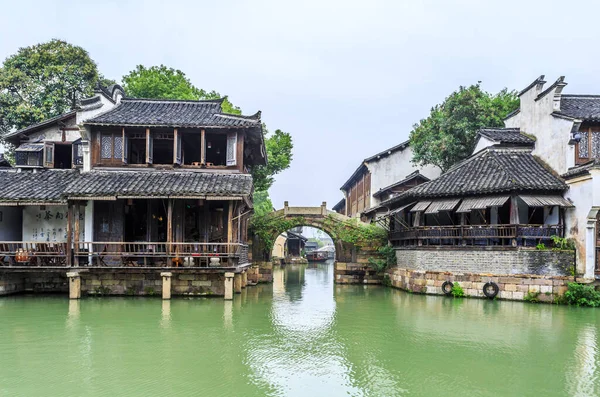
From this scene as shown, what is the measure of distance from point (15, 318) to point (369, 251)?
637 inches

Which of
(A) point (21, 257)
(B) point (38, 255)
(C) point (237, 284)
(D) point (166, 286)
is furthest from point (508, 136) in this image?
(A) point (21, 257)

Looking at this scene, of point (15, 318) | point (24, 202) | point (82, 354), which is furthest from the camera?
point (24, 202)

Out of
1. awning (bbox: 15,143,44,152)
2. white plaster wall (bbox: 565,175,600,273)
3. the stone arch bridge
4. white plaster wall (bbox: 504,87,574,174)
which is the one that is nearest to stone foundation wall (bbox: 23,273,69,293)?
awning (bbox: 15,143,44,152)

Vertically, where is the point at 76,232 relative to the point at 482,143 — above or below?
below

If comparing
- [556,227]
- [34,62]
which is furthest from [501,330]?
[34,62]

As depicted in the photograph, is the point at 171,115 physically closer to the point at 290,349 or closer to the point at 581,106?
the point at 290,349

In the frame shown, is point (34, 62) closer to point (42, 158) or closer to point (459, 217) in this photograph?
point (42, 158)

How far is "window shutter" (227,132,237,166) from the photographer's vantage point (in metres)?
17.0

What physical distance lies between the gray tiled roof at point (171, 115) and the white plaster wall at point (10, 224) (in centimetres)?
495

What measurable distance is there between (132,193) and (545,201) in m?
14.8

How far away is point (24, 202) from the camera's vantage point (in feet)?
49.8

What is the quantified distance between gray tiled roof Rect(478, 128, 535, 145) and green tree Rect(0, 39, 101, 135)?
73.9 feet

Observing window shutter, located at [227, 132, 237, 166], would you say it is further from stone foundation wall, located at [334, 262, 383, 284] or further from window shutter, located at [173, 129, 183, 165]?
stone foundation wall, located at [334, 262, 383, 284]

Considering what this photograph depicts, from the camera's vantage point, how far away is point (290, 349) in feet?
30.1
